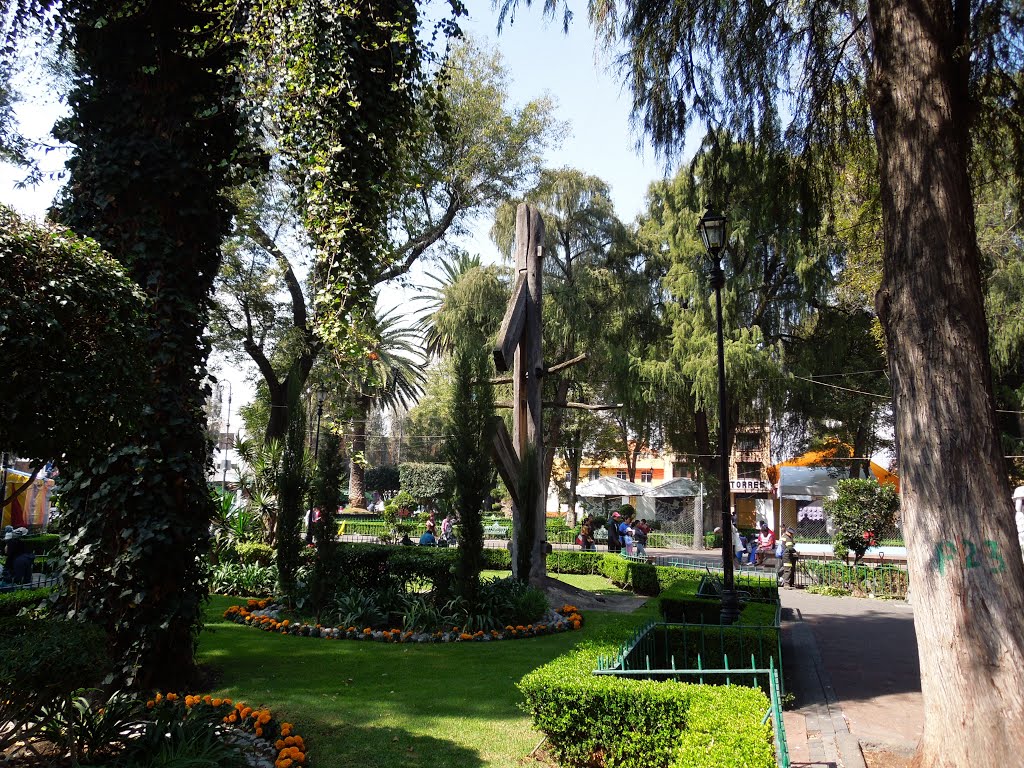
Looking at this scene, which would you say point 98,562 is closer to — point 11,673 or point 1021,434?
point 11,673

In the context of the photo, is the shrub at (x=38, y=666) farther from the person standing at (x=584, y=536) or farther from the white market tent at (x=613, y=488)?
the white market tent at (x=613, y=488)

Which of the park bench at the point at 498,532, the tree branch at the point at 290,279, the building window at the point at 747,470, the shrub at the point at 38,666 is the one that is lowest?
the park bench at the point at 498,532

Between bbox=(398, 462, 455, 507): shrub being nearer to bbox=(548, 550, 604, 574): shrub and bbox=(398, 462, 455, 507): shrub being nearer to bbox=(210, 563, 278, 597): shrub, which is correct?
bbox=(548, 550, 604, 574): shrub

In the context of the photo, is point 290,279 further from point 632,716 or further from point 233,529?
point 632,716

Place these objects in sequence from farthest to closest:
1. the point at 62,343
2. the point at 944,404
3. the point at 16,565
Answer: the point at 16,565, the point at 944,404, the point at 62,343

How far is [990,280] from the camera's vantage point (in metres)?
20.7

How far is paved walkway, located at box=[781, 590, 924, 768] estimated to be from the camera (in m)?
6.24

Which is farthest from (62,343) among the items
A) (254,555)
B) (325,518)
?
(254,555)

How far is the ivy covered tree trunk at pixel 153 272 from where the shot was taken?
6.95m

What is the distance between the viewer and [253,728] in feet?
19.0

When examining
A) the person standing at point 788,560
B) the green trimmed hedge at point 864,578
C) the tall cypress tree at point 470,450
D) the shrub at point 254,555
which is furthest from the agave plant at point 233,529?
the green trimmed hedge at point 864,578

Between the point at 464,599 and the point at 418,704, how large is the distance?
13.6 feet

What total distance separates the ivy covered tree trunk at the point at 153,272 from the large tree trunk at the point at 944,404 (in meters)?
6.24

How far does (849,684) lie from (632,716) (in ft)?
15.5
